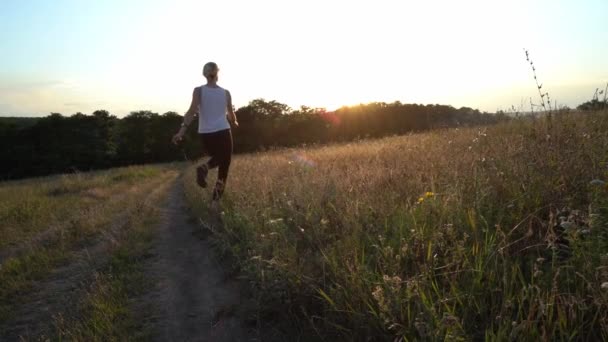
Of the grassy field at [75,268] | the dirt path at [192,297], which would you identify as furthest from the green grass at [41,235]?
the dirt path at [192,297]

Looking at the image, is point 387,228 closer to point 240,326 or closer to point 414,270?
point 414,270

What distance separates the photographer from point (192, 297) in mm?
3395

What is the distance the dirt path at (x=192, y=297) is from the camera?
9.09 feet

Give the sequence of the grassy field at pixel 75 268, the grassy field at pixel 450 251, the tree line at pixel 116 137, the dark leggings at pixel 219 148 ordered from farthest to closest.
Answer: the tree line at pixel 116 137 → the dark leggings at pixel 219 148 → the grassy field at pixel 75 268 → the grassy field at pixel 450 251

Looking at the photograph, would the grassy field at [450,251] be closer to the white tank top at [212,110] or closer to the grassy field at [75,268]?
the grassy field at [75,268]

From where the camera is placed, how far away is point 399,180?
4508mm

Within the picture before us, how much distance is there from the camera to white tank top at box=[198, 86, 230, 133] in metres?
6.58

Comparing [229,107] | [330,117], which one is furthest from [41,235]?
[330,117]

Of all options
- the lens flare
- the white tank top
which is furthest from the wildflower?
the lens flare

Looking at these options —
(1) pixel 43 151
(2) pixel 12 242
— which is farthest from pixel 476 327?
(1) pixel 43 151

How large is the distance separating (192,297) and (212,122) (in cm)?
371

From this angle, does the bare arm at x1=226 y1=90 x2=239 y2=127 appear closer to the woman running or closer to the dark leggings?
the woman running

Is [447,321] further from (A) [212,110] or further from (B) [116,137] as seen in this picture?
(B) [116,137]

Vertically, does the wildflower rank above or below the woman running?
below
